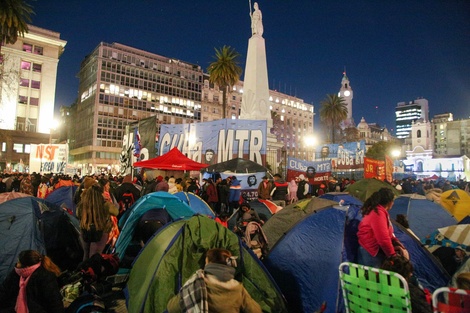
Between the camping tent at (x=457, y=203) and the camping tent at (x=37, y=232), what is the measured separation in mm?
10257

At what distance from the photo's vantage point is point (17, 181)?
50.5 feet

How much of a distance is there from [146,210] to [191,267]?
2.84 m

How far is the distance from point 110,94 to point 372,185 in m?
69.7

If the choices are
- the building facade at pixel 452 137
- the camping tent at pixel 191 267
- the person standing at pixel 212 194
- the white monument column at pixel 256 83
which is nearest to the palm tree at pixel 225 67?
the white monument column at pixel 256 83

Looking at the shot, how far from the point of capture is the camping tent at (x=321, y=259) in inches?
185

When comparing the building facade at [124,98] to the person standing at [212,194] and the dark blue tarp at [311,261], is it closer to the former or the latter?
the person standing at [212,194]

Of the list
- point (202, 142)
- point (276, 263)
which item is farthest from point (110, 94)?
point (276, 263)

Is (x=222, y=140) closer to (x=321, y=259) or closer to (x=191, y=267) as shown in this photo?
(x=321, y=259)

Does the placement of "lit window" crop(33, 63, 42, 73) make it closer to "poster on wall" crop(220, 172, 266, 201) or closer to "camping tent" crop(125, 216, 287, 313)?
"poster on wall" crop(220, 172, 266, 201)

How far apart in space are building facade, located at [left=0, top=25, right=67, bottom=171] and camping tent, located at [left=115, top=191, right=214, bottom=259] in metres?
55.0

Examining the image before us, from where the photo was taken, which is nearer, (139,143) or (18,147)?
(139,143)

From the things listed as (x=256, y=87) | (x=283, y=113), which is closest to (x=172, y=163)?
(x=256, y=87)

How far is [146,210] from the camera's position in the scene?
7070 mm

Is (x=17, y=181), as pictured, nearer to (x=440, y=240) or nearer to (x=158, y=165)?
(x=158, y=165)
